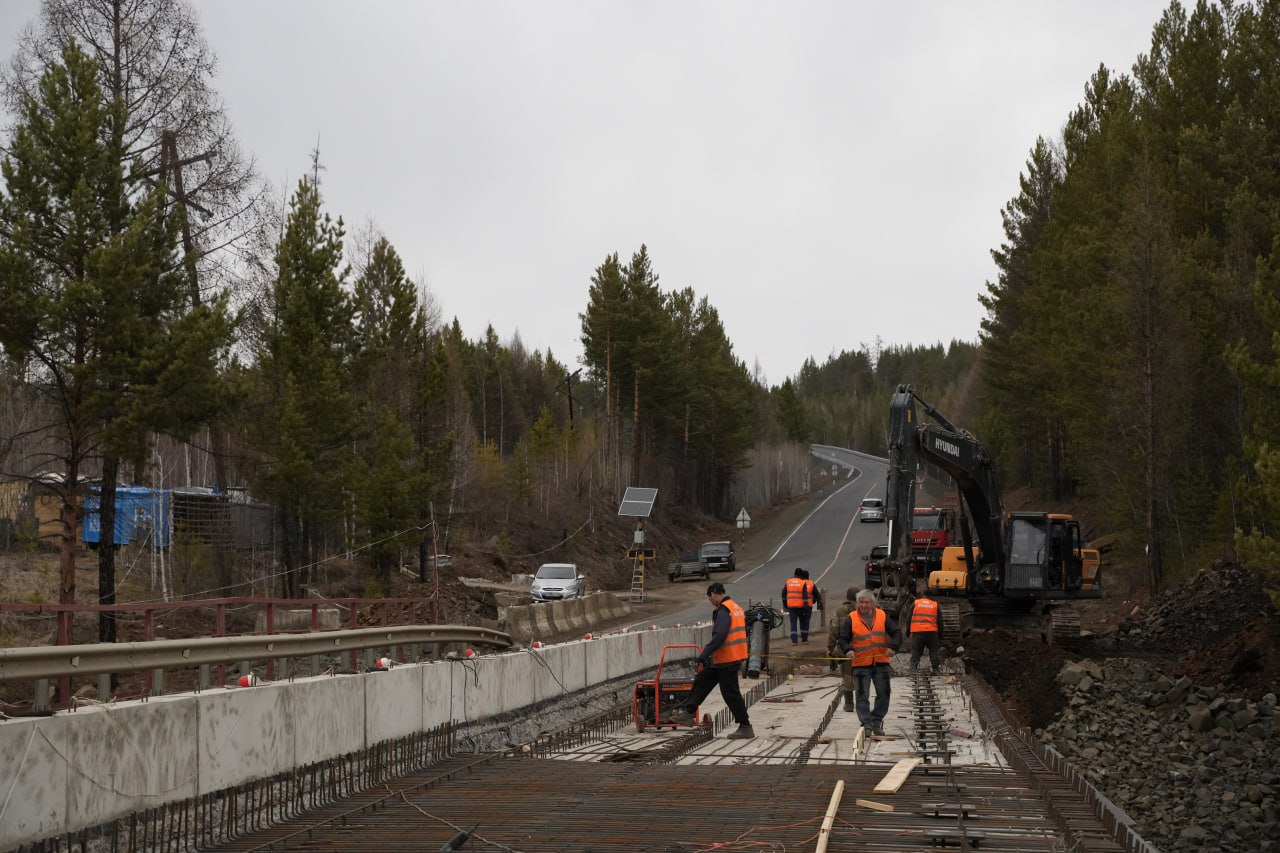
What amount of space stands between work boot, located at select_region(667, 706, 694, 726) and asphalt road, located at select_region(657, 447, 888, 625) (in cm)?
2255

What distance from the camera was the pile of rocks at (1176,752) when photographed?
1389 cm

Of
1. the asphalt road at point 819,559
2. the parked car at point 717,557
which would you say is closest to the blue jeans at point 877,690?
the asphalt road at point 819,559

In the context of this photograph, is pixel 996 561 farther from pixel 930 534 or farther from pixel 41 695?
pixel 41 695

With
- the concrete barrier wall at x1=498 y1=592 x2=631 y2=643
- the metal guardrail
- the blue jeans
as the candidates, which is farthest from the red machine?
the metal guardrail

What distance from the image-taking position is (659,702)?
16.2 m

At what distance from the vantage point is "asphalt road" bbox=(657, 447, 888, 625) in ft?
168

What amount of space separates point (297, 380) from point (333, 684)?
1097 inches

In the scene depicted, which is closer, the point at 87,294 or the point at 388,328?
the point at 87,294

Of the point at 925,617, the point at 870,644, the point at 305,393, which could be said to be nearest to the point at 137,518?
the point at 305,393

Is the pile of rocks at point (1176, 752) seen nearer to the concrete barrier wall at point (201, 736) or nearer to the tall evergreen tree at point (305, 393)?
the concrete barrier wall at point (201, 736)

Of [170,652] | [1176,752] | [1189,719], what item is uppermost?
[170,652]

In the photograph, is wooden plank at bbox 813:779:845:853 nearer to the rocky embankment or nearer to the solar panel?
the rocky embankment

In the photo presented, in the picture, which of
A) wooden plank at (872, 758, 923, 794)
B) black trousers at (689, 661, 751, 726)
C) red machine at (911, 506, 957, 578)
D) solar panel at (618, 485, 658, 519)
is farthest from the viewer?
solar panel at (618, 485, 658, 519)

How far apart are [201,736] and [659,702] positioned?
8088 millimetres
